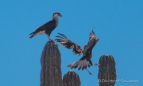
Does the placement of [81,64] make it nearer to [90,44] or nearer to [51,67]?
[90,44]

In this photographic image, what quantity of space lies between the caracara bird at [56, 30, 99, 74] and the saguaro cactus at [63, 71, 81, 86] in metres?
0.45

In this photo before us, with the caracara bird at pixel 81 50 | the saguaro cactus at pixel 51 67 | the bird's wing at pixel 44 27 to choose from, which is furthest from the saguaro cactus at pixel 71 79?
the saguaro cactus at pixel 51 67

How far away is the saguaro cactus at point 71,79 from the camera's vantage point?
437 inches

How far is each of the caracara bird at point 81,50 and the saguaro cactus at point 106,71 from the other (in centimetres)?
117

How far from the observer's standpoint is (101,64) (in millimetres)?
13234

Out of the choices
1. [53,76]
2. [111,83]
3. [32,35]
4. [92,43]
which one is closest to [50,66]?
[53,76]

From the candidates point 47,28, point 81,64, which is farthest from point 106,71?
point 47,28

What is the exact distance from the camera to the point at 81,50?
1224 centimetres

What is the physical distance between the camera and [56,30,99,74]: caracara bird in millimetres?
10641

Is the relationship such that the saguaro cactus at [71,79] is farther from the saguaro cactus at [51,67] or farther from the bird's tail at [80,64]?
the saguaro cactus at [51,67]

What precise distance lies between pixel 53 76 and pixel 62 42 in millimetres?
3279

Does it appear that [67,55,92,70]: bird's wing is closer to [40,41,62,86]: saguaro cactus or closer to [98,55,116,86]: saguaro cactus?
[40,41,62,86]: saguaro cactus

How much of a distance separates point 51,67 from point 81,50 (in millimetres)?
3115

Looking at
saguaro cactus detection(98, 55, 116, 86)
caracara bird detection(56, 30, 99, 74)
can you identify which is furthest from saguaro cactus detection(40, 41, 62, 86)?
saguaro cactus detection(98, 55, 116, 86)
